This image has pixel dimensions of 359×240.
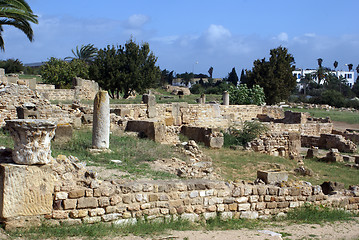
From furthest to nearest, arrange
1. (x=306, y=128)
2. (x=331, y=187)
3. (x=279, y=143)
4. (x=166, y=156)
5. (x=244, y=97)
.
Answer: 1. (x=244, y=97)
2. (x=306, y=128)
3. (x=279, y=143)
4. (x=166, y=156)
5. (x=331, y=187)

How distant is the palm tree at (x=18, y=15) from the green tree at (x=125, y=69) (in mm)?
13765

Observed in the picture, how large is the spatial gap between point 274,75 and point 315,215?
1327 inches

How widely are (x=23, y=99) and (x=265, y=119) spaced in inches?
596

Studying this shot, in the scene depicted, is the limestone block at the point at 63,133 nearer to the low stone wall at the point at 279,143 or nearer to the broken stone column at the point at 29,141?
the broken stone column at the point at 29,141

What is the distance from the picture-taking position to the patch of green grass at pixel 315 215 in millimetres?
7797

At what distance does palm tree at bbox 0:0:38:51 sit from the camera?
1675cm

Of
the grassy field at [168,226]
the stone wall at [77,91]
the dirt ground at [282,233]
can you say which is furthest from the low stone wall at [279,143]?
the stone wall at [77,91]

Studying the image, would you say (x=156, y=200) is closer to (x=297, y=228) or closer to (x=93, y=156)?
(x=297, y=228)

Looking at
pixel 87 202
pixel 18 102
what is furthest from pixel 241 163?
pixel 87 202

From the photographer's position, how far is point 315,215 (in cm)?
800

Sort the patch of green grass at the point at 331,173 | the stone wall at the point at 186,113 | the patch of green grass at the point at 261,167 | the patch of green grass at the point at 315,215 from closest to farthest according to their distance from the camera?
the patch of green grass at the point at 315,215, the patch of green grass at the point at 261,167, the patch of green grass at the point at 331,173, the stone wall at the point at 186,113

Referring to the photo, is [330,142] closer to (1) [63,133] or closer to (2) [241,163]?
(2) [241,163]

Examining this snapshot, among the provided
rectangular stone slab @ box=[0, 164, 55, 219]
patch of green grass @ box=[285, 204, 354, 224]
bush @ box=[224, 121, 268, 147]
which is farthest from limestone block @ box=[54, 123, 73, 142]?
bush @ box=[224, 121, 268, 147]

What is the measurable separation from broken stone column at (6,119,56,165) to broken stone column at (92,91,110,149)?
5602mm
